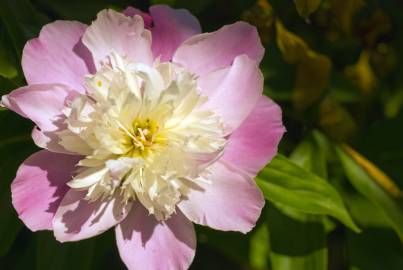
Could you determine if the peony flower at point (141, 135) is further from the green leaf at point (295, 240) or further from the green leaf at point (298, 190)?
the green leaf at point (295, 240)

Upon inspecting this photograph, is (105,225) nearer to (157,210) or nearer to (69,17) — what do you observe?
(157,210)

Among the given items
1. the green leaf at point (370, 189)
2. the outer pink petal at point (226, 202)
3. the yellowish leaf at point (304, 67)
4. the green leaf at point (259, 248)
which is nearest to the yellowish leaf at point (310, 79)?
the yellowish leaf at point (304, 67)

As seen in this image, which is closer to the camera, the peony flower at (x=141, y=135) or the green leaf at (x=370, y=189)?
the peony flower at (x=141, y=135)

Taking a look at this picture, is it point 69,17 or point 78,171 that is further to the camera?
point 69,17

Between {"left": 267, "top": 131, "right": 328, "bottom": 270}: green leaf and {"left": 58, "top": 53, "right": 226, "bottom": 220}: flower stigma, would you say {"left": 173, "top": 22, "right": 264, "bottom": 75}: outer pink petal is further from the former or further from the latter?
{"left": 267, "top": 131, "right": 328, "bottom": 270}: green leaf

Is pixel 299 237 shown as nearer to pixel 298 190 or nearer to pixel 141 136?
pixel 298 190

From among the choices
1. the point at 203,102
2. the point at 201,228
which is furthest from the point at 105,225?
the point at 201,228
